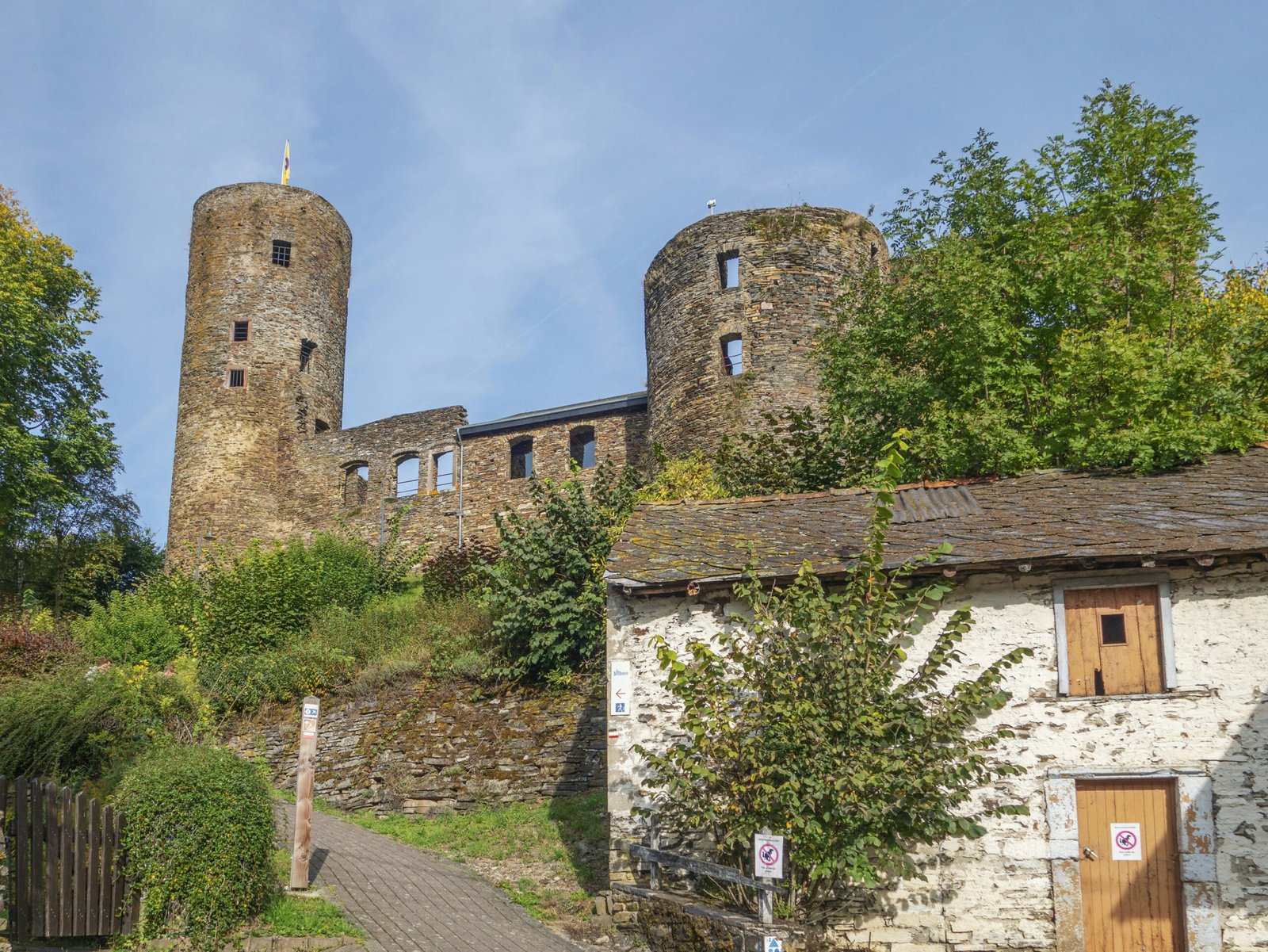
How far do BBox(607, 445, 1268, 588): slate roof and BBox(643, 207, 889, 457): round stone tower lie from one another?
414 inches

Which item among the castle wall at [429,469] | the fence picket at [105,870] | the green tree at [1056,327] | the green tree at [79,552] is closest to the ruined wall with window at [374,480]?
the castle wall at [429,469]

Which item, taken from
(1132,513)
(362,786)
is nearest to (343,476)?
(362,786)

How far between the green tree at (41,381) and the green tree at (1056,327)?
54.2 ft

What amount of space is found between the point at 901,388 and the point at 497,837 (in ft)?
29.3

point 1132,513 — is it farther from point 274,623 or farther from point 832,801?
point 274,623

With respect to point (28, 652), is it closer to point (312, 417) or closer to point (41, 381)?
point (41, 381)

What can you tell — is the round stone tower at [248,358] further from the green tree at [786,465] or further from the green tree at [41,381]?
the green tree at [786,465]

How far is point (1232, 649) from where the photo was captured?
9914 millimetres

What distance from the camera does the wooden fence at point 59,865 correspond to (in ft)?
27.4

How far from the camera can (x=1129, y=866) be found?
990 centimetres

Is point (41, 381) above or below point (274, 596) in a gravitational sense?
above

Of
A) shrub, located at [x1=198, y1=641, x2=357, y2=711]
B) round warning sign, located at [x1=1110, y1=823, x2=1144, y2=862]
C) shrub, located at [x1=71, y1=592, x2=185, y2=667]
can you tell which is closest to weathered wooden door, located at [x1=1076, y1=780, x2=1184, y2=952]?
round warning sign, located at [x1=1110, y1=823, x2=1144, y2=862]

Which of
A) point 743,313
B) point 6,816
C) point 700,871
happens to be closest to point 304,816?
point 6,816

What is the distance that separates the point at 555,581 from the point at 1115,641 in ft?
30.5
